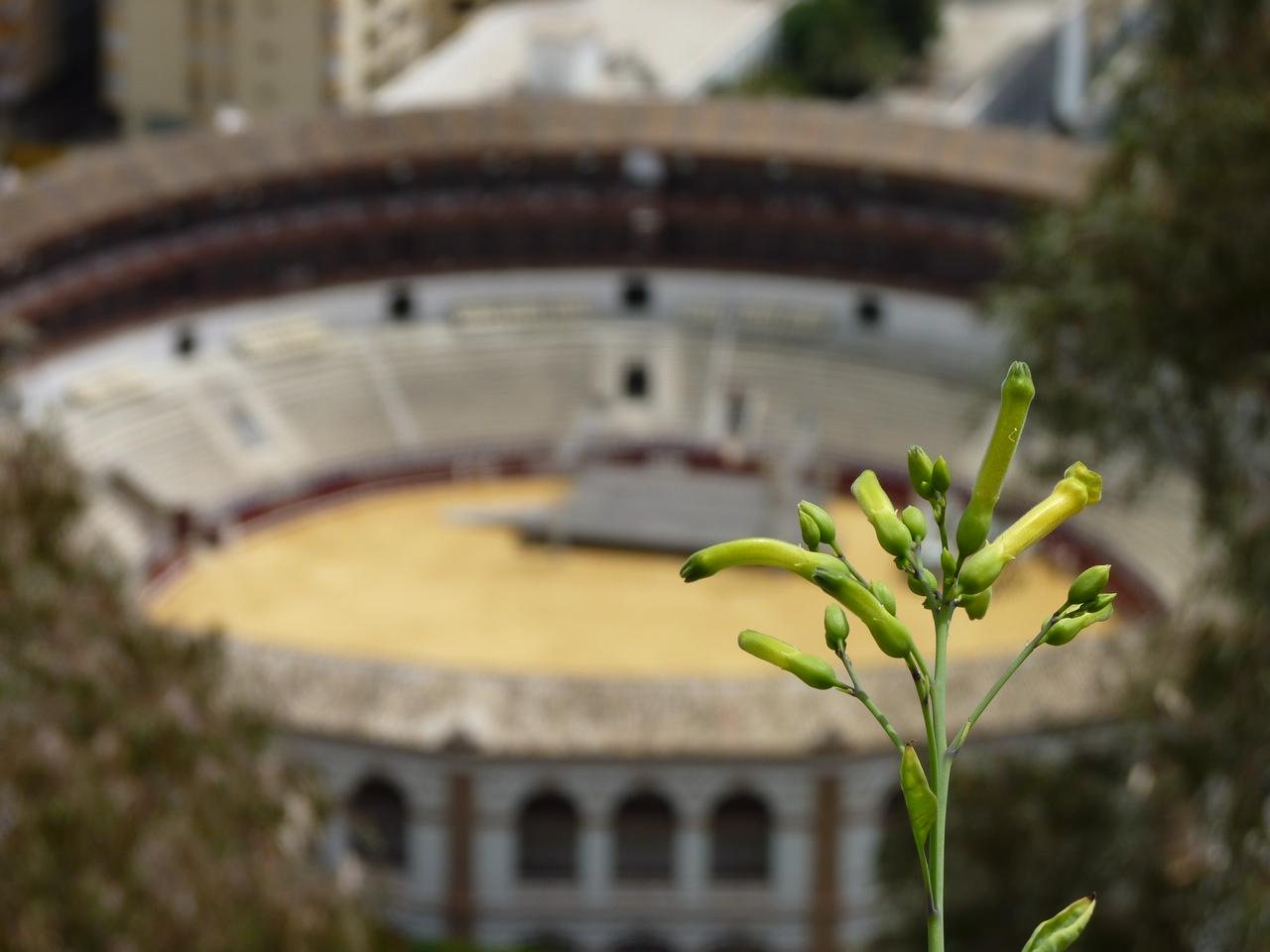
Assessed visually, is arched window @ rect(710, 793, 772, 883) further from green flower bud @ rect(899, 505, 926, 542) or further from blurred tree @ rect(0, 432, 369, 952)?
green flower bud @ rect(899, 505, 926, 542)

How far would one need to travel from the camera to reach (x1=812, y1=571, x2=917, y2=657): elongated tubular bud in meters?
10.9

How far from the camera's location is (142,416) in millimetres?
75250

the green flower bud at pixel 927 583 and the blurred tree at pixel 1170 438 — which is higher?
the green flower bud at pixel 927 583

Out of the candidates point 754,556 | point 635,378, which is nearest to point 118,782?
point 754,556

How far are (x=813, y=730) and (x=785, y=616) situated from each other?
15444 mm

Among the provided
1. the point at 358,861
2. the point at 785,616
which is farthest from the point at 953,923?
the point at 785,616

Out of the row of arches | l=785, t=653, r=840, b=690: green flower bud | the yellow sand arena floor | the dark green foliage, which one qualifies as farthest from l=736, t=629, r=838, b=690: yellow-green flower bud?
the dark green foliage

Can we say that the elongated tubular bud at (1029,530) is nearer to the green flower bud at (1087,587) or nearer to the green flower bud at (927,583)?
the green flower bud at (927,583)

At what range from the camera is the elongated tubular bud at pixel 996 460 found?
10859 mm

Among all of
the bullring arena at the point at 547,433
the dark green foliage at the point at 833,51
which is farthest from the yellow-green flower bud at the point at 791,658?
the dark green foliage at the point at 833,51

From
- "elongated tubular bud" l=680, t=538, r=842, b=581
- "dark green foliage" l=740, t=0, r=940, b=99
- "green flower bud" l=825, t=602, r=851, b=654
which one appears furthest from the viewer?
"dark green foliage" l=740, t=0, r=940, b=99

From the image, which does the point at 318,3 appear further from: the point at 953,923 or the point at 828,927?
the point at 953,923

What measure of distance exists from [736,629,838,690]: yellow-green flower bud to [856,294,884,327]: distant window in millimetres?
71728

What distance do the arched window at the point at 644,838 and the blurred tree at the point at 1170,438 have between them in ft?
59.1
